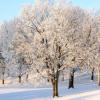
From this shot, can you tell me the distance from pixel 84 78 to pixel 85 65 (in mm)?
32509

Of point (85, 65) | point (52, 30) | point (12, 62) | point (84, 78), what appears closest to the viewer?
point (52, 30)

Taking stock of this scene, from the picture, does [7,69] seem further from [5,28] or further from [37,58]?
[37,58]

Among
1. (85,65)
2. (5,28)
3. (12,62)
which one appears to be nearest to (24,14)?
(85,65)

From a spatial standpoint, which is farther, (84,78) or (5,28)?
(5,28)

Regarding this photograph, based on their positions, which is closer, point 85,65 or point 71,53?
point 71,53

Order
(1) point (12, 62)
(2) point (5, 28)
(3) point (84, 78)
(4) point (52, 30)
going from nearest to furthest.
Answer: (4) point (52, 30) < (1) point (12, 62) < (3) point (84, 78) < (2) point (5, 28)

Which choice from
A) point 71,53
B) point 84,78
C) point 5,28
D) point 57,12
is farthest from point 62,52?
point 5,28

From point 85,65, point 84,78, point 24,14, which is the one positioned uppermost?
point 24,14

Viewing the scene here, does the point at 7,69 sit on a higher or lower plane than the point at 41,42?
lower

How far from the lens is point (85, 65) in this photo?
41.1m

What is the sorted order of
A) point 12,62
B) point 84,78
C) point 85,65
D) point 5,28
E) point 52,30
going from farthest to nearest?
point 5,28, point 84,78, point 12,62, point 85,65, point 52,30

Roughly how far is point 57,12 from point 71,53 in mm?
4207

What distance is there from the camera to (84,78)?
73250mm

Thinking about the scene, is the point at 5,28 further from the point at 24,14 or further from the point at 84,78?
the point at 24,14
